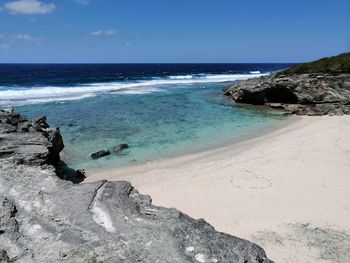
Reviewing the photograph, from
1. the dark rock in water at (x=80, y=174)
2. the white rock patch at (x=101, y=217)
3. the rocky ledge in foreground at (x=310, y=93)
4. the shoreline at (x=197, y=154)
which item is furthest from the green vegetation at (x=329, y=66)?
the white rock patch at (x=101, y=217)

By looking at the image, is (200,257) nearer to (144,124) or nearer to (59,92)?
(144,124)

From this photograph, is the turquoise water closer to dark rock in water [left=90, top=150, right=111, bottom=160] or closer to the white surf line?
dark rock in water [left=90, top=150, right=111, bottom=160]

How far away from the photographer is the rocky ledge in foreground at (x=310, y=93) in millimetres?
25922

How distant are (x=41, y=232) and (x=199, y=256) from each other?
2481 millimetres

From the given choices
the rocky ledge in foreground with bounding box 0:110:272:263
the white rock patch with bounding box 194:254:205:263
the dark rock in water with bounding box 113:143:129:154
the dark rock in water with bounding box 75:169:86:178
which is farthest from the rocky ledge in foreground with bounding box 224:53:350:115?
the white rock patch with bounding box 194:254:205:263

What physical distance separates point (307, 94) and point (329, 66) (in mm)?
9018

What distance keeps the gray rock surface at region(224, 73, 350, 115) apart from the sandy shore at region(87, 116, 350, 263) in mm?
8563

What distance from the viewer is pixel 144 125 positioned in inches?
908

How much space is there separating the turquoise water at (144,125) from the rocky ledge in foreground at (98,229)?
7568mm

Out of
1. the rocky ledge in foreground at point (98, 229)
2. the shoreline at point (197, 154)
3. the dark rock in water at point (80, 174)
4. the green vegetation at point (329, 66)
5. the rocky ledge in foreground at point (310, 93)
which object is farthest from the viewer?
the green vegetation at point (329, 66)

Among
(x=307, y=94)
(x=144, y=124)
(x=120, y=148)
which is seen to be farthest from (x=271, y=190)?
(x=307, y=94)

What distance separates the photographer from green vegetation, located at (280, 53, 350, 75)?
3170 cm

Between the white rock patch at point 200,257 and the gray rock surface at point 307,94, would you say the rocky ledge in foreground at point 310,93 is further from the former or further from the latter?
the white rock patch at point 200,257

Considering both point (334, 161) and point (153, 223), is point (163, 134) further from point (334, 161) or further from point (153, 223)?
point (153, 223)
